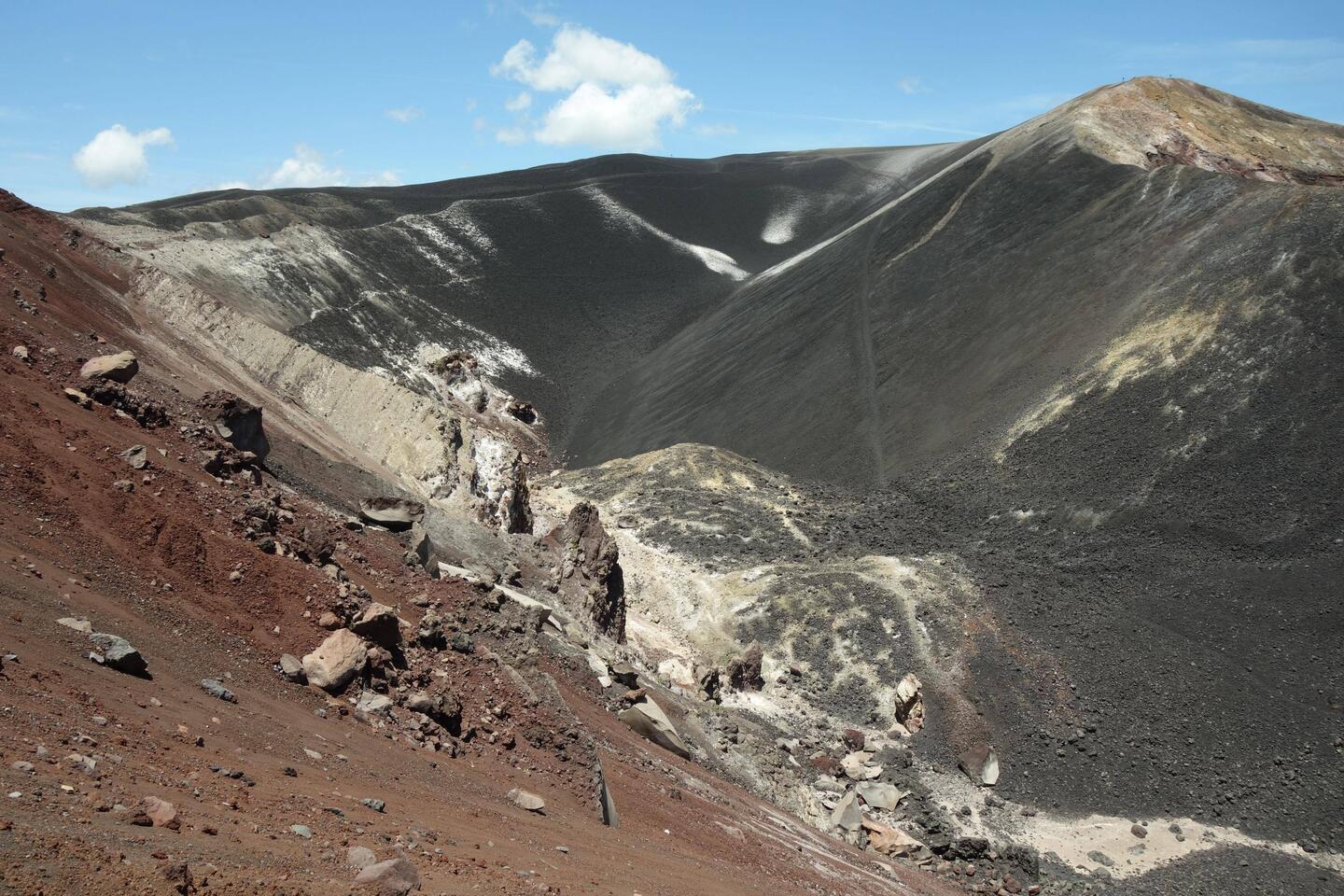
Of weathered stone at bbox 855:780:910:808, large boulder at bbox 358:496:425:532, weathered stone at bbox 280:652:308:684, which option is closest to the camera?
weathered stone at bbox 280:652:308:684

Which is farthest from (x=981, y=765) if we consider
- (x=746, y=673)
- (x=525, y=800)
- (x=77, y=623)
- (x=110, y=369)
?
(x=77, y=623)

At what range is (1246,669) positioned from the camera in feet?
98.8

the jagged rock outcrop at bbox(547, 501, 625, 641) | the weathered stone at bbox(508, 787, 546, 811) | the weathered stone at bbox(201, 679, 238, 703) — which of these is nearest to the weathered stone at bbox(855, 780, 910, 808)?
the jagged rock outcrop at bbox(547, 501, 625, 641)

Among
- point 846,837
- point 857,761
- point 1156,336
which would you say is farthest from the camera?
point 1156,336

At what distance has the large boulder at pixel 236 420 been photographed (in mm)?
21656

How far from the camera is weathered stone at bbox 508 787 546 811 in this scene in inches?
527

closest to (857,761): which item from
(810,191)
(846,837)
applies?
(846,837)

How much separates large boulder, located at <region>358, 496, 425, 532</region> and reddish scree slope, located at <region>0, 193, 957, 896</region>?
10.8 feet

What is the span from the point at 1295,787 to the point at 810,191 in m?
105

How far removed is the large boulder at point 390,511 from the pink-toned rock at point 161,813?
51.2 feet

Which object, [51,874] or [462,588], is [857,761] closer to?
[462,588]

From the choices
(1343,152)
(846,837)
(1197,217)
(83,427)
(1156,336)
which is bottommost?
(846,837)

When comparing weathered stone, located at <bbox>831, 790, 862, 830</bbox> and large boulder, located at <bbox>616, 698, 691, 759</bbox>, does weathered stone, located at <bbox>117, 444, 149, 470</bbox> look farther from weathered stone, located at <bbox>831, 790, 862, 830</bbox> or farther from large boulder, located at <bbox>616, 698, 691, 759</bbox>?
weathered stone, located at <bbox>831, 790, 862, 830</bbox>

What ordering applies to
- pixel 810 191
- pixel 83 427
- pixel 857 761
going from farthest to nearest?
1. pixel 810 191
2. pixel 857 761
3. pixel 83 427
